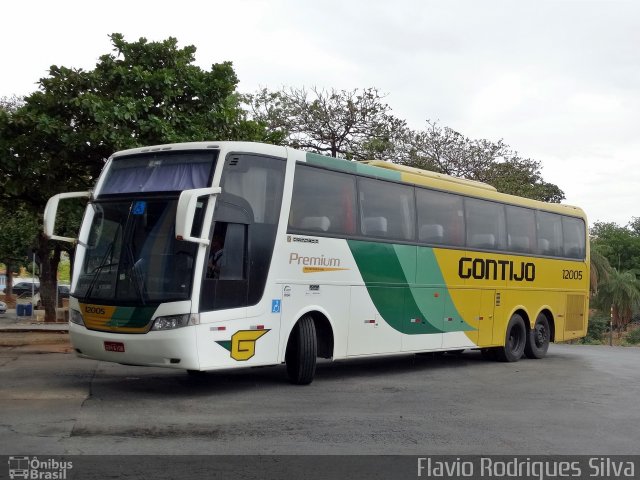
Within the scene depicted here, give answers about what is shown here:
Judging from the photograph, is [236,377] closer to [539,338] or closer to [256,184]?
[256,184]

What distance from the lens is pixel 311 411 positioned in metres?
9.45

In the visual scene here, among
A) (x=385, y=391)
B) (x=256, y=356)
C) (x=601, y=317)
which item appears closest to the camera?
(x=256, y=356)

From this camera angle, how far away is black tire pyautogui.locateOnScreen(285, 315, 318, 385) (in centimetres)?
1138

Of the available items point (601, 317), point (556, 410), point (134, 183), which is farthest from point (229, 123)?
point (601, 317)

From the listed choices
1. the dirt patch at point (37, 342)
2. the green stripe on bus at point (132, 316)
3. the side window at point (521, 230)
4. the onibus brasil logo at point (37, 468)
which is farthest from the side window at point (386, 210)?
the onibus brasil logo at point (37, 468)

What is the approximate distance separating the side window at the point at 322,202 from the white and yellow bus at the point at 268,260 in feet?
0.07

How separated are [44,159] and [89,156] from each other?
34.3 inches

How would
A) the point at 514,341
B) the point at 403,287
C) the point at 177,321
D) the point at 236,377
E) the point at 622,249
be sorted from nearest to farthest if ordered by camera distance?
the point at 177,321 < the point at 236,377 < the point at 403,287 < the point at 514,341 < the point at 622,249

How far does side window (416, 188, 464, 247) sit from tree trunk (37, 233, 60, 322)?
1923cm

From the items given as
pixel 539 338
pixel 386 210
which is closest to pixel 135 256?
pixel 386 210

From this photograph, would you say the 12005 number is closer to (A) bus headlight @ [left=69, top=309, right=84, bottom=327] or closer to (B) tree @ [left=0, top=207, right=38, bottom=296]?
(A) bus headlight @ [left=69, top=309, right=84, bottom=327]

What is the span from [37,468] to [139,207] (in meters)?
4.61

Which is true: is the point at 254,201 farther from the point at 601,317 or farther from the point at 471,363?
the point at 601,317

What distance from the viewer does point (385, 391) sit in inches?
454
